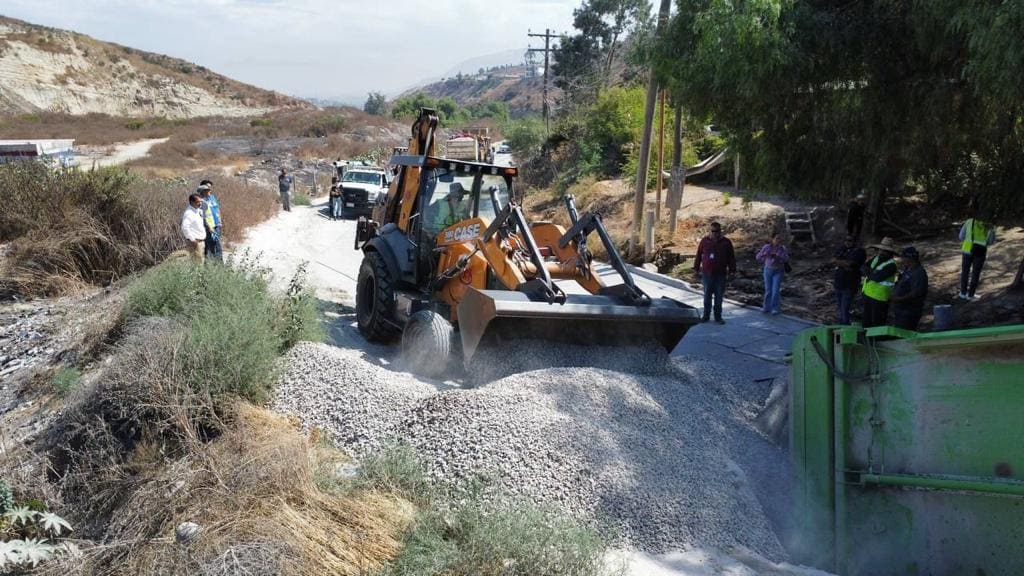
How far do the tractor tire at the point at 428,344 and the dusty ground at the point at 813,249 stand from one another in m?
6.29

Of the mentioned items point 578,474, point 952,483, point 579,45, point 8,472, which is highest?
point 579,45

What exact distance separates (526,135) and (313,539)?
35.1 metres

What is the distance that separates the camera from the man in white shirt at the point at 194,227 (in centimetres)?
1162

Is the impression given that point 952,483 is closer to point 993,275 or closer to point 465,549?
point 465,549

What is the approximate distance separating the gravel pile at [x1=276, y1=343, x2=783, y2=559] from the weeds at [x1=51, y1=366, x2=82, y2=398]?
2.64 metres

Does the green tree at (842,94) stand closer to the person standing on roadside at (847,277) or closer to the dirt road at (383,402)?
the person standing on roadside at (847,277)

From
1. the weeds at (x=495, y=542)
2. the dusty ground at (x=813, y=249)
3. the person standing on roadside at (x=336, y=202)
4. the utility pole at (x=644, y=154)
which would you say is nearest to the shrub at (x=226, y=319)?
the weeds at (x=495, y=542)

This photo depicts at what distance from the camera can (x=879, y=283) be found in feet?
30.0

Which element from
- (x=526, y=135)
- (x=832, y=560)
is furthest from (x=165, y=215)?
(x=526, y=135)

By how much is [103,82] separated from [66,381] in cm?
7137

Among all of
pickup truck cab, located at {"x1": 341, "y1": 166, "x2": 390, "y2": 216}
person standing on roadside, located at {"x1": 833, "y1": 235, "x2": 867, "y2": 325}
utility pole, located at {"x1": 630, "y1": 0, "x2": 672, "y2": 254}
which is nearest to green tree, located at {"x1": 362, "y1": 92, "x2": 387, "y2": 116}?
pickup truck cab, located at {"x1": 341, "y1": 166, "x2": 390, "y2": 216}

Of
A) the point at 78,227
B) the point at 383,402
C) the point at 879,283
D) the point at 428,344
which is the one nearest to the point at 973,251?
the point at 879,283

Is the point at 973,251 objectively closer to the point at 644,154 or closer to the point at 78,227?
the point at 644,154

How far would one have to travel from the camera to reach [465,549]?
14.2 ft
